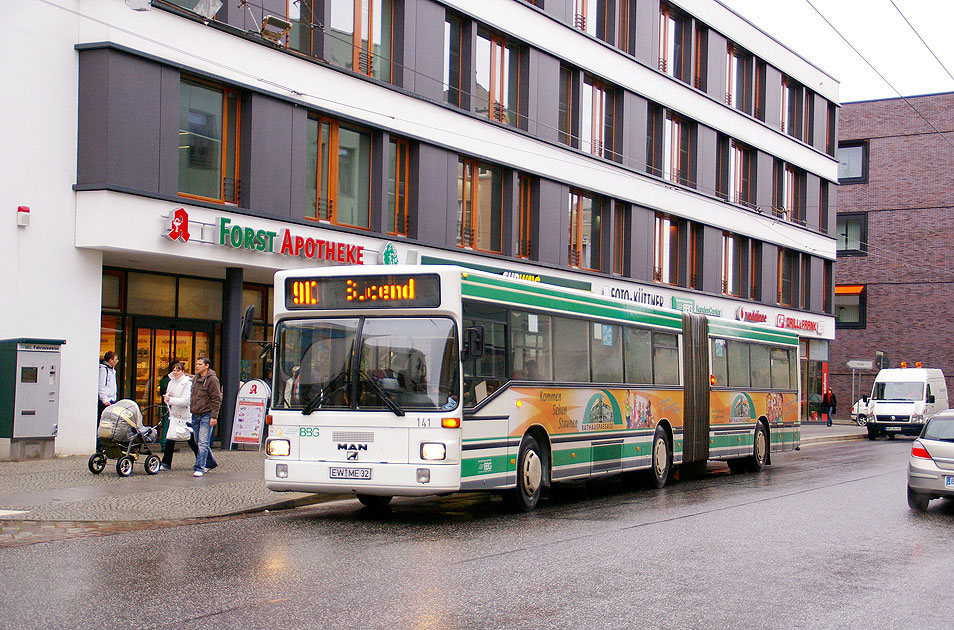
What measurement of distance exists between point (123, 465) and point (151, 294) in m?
6.87

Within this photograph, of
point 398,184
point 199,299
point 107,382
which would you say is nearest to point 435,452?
point 107,382

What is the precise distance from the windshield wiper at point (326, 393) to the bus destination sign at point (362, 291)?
834 millimetres

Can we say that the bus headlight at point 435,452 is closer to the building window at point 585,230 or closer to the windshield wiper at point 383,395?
the windshield wiper at point 383,395

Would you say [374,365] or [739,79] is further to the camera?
[739,79]

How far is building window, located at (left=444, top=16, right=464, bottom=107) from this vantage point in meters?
27.1

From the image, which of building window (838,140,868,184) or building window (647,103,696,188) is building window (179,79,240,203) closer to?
building window (647,103,696,188)

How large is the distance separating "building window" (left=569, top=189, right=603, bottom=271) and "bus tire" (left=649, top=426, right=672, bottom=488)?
14.5m

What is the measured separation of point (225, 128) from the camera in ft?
70.7

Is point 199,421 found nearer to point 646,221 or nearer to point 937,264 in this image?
point 646,221

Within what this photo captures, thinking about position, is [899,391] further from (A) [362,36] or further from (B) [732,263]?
(A) [362,36]

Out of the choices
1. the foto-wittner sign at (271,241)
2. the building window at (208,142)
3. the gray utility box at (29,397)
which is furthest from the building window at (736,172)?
the gray utility box at (29,397)

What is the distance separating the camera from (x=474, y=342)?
11.9 m

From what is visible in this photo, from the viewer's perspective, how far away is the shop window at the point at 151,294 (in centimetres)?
2175

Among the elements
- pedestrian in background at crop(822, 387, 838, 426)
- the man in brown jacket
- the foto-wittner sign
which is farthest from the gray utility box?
pedestrian in background at crop(822, 387, 838, 426)
